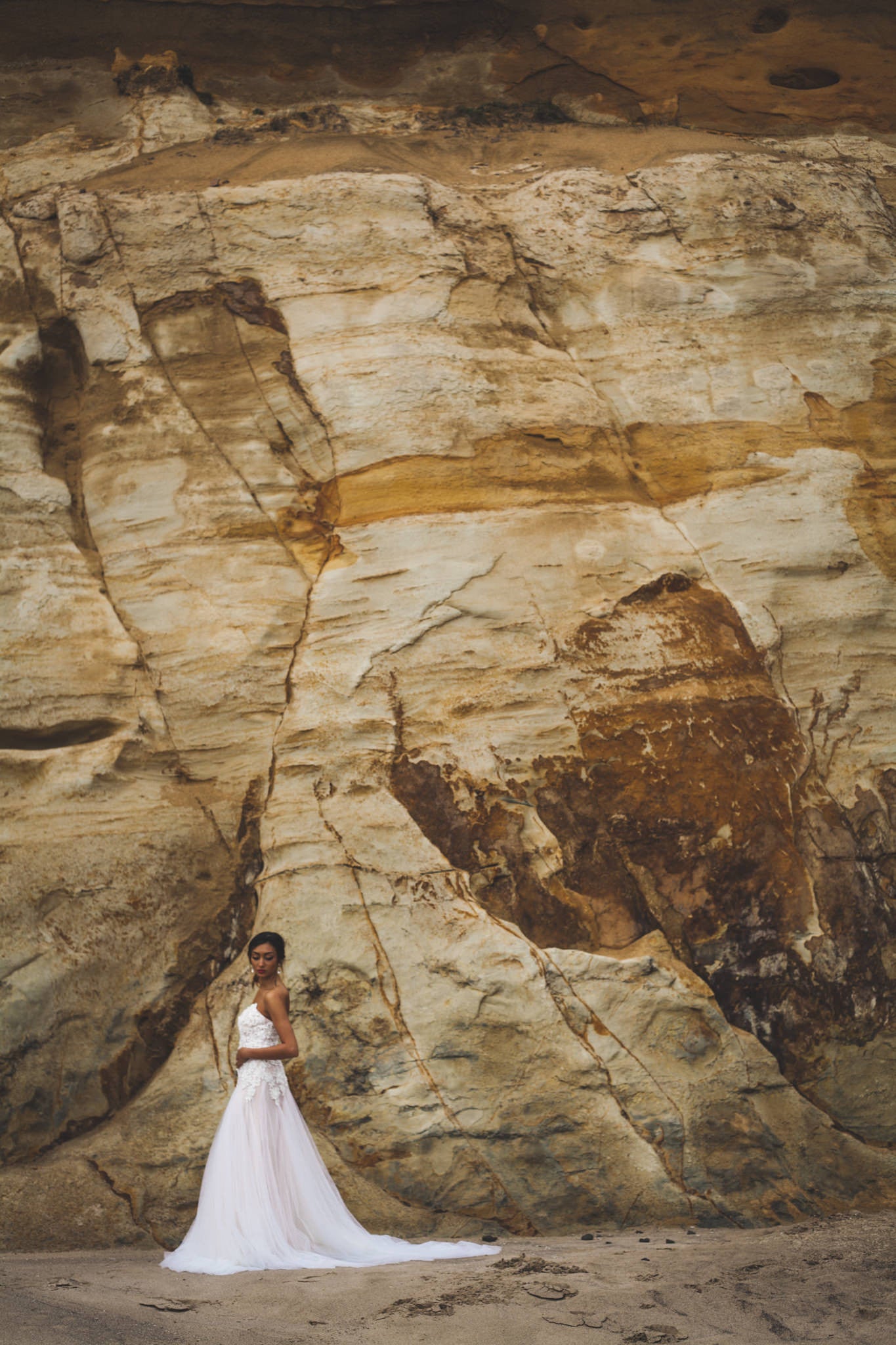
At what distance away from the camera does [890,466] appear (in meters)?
7.84

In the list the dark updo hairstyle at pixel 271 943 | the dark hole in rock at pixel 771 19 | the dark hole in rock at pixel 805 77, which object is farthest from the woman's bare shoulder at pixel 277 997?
the dark hole in rock at pixel 771 19

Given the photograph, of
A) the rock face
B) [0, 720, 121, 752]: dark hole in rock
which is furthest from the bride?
[0, 720, 121, 752]: dark hole in rock

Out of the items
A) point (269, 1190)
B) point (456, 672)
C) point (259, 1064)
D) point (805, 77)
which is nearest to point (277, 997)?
point (259, 1064)

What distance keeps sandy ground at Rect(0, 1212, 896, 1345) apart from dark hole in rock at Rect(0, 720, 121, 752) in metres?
2.76

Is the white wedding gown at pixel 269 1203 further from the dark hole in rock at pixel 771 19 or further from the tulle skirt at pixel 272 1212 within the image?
the dark hole in rock at pixel 771 19

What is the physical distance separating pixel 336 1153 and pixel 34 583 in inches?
148

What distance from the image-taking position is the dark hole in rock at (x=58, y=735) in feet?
22.3

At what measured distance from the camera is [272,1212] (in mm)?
4879

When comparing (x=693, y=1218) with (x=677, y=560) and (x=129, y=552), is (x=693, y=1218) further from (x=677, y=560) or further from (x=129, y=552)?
(x=129, y=552)

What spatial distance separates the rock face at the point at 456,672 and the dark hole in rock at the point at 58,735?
0.9 inches

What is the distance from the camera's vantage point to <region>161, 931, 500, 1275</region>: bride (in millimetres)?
4781

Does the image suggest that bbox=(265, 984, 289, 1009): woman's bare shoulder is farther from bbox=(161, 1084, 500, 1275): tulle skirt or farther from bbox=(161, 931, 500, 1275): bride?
bbox=(161, 1084, 500, 1275): tulle skirt

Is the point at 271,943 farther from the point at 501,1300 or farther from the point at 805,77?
the point at 805,77

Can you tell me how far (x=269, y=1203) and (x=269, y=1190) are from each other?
5 cm
